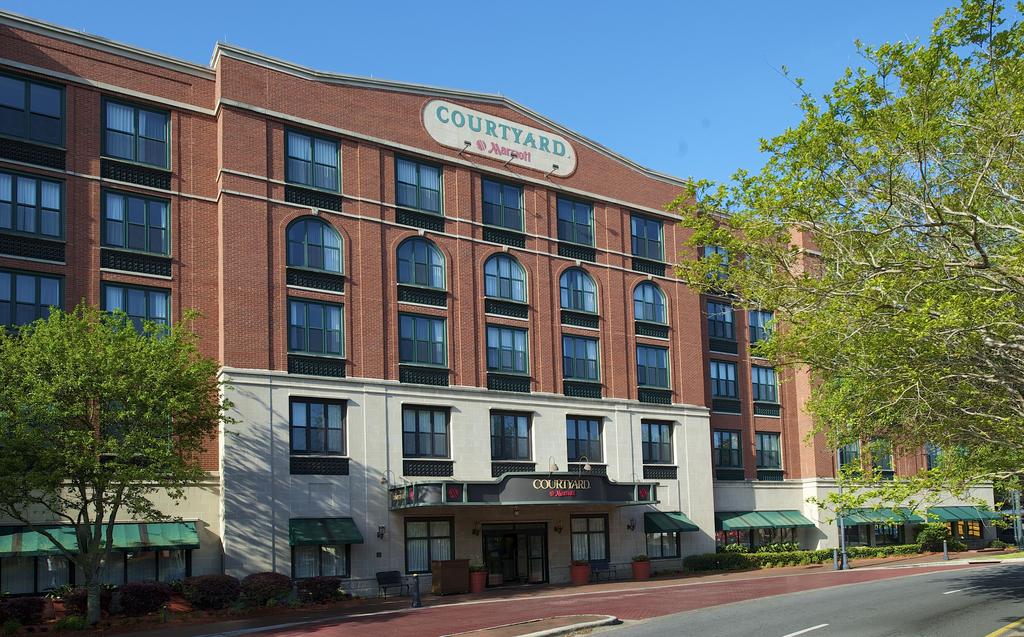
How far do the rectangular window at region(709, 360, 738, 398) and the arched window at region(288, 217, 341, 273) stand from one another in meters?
22.6

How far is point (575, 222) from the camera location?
150 feet

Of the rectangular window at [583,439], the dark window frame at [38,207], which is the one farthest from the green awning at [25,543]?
the rectangular window at [583,439]

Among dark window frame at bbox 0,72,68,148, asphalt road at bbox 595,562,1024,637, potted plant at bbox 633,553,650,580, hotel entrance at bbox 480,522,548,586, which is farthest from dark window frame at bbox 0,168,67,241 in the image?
potted plant at bbox 633,553,650,580

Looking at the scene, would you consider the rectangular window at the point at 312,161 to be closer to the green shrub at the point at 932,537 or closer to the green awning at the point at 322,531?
the green awning at the point at 322,531

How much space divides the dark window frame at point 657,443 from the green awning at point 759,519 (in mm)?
5329

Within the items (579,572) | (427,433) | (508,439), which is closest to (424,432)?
(427,433)

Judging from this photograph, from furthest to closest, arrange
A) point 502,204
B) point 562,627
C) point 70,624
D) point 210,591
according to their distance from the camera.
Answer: point 502,204 → point 210,591 → point 70,624 → point 562,627

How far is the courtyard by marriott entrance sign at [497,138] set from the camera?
41844 mm

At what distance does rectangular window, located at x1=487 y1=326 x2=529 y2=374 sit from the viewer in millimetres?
41719

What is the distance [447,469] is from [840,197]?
23.7 metres

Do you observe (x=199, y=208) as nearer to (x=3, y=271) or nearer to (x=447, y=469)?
(x=3, y=271)

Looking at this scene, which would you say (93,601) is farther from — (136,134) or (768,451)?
(768,451)

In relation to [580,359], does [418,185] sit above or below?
above

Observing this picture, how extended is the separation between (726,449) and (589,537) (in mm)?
11912
